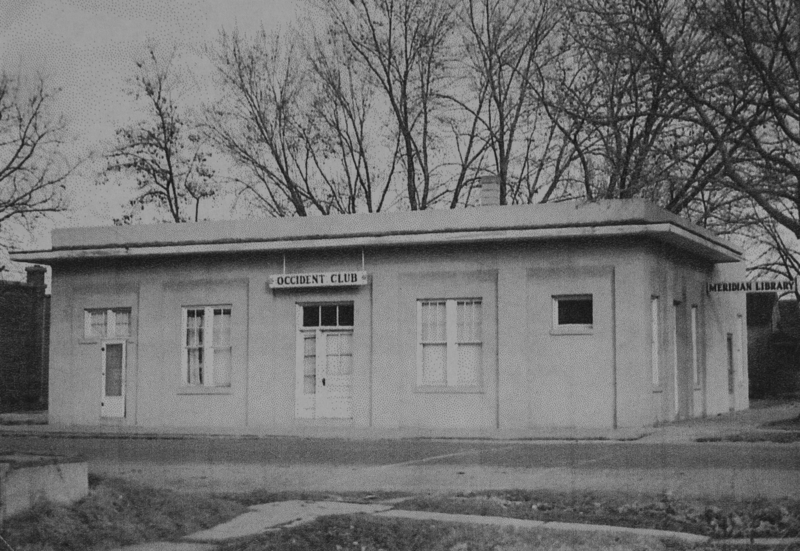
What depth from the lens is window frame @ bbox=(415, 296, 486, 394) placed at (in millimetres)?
24828

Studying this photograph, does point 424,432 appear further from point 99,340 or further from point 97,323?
point 97,323

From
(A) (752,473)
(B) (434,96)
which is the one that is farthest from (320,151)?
(A) (752,473)

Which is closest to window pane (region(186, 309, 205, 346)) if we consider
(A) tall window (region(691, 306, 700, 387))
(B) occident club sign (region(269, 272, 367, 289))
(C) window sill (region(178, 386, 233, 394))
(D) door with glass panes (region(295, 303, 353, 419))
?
(C) window sill (region(178, 386, 233, 394))

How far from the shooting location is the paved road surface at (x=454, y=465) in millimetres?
12930

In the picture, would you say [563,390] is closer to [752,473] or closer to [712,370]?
[712,370]

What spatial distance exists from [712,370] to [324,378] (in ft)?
36.4

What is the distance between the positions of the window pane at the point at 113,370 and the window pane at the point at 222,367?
2586 millimetres

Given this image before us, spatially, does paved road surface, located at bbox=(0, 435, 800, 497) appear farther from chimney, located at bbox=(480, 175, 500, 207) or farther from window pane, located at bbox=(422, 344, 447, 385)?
chimney, located at bbox=(480, 175, 500, 207)

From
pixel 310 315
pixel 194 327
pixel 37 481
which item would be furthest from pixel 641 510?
pixel 194 327

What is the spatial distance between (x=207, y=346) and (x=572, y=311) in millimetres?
8512

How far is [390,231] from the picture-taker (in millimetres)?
25094

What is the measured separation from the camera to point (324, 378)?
85.3ft

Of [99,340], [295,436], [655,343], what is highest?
[99,340]

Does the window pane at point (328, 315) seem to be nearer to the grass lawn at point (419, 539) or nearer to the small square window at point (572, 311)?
the small square window at point (572, 311)
